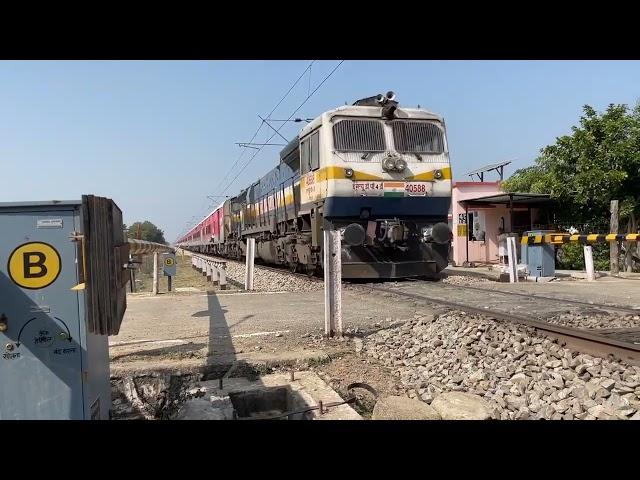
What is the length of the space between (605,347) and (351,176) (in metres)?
7.24

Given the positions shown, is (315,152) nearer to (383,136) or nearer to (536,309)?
(383,136)

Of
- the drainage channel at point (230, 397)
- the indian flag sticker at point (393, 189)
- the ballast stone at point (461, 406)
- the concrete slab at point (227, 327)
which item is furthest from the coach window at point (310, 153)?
the ballast stone at point (461, 406)

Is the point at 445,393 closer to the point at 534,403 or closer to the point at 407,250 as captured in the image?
the point at 534,403

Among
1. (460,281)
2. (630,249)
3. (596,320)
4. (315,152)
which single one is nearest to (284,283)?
(315,152)

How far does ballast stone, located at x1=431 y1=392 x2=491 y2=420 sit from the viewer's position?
375 centimetres

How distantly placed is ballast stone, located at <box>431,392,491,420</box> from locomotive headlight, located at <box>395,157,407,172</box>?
8066mm

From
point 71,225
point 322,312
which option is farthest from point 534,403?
point 322,312

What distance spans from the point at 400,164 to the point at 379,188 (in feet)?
2.50

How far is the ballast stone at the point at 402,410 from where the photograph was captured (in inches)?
149

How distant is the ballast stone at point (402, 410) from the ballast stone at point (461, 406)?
8 cm

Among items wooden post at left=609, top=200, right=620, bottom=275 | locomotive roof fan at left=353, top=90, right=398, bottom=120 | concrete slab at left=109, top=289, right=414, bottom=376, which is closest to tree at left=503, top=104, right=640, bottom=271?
wooden post at left=609, top=200, right=620, bottom=275

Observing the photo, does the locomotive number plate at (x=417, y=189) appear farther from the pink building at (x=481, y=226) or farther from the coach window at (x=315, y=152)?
the pink building at (x=481, y=226)

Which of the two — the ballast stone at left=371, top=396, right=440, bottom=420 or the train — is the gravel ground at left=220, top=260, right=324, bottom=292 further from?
the ballast stone at left=371, top=396, right=440, bottom=420

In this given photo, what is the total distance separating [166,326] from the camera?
730cm
